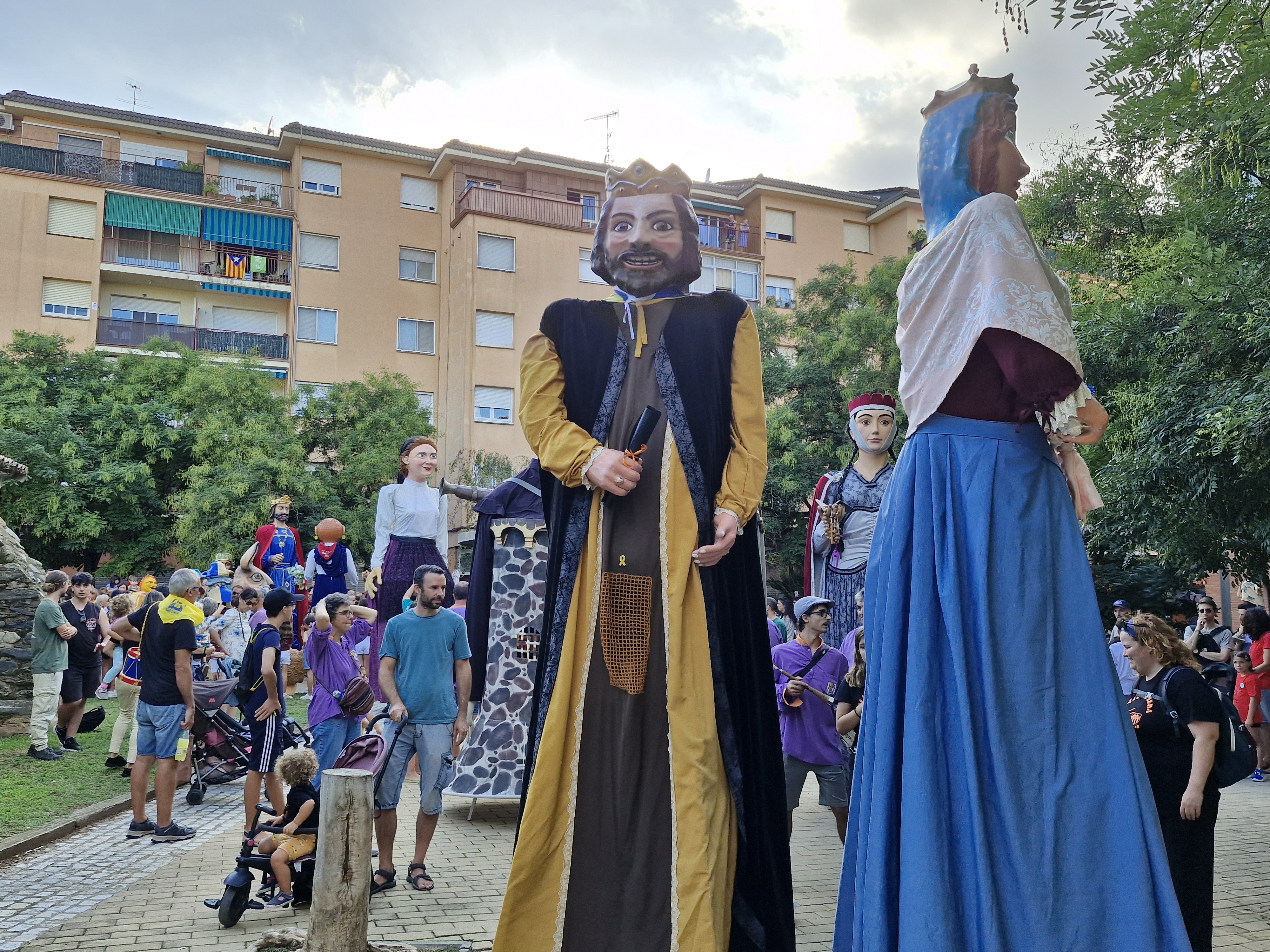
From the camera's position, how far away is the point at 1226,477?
8914 millimetres

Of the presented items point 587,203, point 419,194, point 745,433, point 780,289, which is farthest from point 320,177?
point 745,433

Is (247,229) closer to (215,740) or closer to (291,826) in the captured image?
(215,740)

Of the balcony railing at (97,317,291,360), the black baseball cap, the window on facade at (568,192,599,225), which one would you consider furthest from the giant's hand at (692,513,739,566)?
the balcony railing at (97,317,291,360)

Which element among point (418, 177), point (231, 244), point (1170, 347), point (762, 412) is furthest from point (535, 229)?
point (762, 412)

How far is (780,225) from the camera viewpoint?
3691 centimetres

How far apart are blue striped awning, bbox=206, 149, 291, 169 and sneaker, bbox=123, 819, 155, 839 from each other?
31.0 meters

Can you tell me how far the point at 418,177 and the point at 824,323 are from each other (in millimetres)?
16918

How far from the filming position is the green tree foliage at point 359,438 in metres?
29.0

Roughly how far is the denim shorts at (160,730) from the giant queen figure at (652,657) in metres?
Result: 5.24

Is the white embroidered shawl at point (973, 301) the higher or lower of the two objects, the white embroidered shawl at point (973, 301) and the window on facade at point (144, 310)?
the lower

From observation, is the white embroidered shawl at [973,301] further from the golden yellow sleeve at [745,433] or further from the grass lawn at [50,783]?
the grass lawn at [50,783]

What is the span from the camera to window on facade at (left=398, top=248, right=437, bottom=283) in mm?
34500

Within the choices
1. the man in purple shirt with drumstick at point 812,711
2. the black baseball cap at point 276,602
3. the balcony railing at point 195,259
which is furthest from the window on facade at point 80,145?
the man in purple shirt with drumstick at point 812,711

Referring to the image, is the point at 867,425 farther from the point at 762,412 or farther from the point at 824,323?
the point at 824,323
